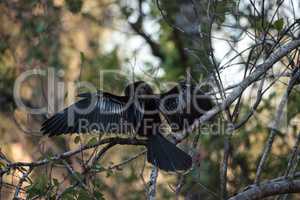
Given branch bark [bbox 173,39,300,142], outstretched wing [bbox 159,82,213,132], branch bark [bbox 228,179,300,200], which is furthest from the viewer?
outstretched wing [bbox 159,82,213,132]

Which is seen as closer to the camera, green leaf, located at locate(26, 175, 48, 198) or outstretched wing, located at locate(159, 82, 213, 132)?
green leaf, located at locate(26, 175, 48, 198)

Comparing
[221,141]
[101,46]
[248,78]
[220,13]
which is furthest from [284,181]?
[101,46]

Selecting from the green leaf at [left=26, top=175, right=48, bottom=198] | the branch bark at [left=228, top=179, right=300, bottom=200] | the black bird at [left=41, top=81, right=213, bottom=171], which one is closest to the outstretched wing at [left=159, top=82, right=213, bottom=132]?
the black bird at [left=41, top=81, right=213, bottom=171]

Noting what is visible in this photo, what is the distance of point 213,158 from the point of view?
Result: 8.21m

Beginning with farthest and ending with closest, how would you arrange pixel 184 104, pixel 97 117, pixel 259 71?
pixel 184 104 < pixel 97 117 < pixel 259 71

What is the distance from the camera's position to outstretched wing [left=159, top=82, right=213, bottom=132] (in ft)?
17.0

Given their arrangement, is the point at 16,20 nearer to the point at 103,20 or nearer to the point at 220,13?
the point at 103,20

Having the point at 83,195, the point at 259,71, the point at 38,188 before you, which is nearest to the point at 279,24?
the point at 259,71

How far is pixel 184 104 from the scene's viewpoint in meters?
5.35

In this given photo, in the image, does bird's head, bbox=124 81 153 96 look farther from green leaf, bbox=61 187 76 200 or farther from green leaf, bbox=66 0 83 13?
green leaf, bbox=66 0 83 13

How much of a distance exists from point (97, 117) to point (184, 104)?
880 mm

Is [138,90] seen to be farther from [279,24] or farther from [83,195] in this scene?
[83,195]

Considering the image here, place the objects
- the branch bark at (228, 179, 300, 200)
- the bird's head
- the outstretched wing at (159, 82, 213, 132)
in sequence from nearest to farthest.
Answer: the branch bark at (228, 179, 300, 200) → the outstretched wing at (159, 82, 213, 132) → the bird's head

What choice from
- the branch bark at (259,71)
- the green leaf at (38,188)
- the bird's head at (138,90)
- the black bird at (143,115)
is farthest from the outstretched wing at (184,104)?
the green leaf at (38,188)
